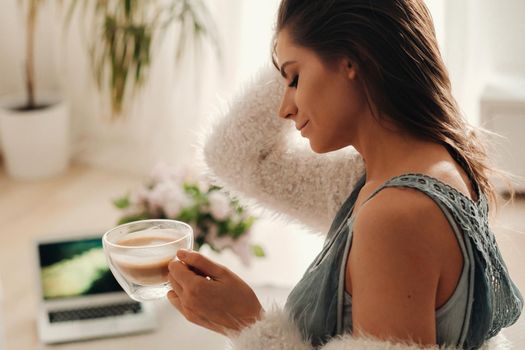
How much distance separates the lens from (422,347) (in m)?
0.95

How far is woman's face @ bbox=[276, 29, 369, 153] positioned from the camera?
104 centimetres

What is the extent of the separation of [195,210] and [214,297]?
3.51 feet

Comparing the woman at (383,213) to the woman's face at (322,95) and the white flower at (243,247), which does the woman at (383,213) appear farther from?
the white flower at (243,247)

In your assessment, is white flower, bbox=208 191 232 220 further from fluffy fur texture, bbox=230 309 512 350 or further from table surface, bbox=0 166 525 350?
fluffy fur texture, bbox=230 309 512 350

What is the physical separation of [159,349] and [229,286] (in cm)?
103

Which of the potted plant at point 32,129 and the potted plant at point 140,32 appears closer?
the potted plant at point 140,32

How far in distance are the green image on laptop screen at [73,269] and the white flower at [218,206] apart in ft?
1.07

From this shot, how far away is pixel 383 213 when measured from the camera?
3.10ft

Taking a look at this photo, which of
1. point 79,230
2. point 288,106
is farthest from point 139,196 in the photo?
point 288,106

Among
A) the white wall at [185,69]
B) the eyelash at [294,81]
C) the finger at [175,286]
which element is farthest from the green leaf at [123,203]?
the eyelash at [294,81]

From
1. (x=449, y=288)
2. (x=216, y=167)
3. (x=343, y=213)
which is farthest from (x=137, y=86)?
(x=449, y=288)

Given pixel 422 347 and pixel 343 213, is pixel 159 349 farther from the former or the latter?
pixel 422 347

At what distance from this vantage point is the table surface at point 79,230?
164 cm

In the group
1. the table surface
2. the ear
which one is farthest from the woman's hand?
the table surface
